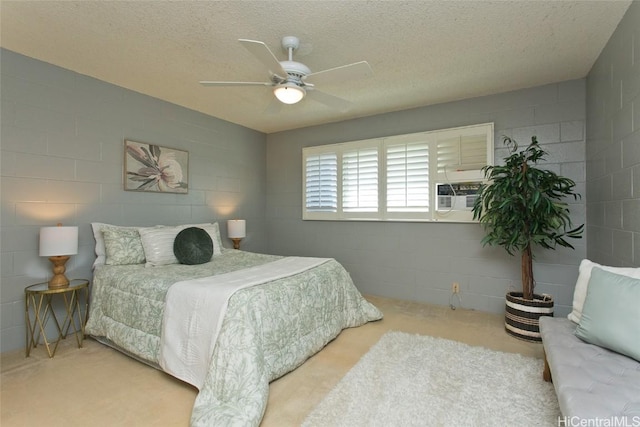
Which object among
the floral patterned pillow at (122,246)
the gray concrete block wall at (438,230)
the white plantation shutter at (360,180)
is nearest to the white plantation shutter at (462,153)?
the gray concrete block wall at (438,230)

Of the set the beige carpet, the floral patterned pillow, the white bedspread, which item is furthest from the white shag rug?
the floral patterned pillow

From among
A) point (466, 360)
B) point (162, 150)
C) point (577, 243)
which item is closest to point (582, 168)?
point (577, 243)

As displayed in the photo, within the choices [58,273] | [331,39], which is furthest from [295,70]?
[58,273]

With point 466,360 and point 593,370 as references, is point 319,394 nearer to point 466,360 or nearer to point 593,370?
point 466,360

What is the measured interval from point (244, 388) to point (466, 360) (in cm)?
165

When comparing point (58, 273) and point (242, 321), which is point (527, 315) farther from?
point (58, 273)

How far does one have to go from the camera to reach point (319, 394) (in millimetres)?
1875

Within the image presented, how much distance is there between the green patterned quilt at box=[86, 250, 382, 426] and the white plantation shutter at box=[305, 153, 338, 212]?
1.64 meters

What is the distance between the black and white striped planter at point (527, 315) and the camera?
8.56 ft

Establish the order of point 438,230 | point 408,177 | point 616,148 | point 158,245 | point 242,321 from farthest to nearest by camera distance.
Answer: point 408,177, point 438,230, point 158,245, point 616,148, point 242,321

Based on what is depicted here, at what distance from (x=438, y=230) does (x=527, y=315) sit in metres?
1.32

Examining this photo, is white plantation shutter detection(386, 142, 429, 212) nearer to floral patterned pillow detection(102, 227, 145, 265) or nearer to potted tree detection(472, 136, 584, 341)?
potted tree detection(472, 136, 584, 341)

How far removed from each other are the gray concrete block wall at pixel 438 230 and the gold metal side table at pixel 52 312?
2.67 m

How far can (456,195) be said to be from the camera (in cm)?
354
